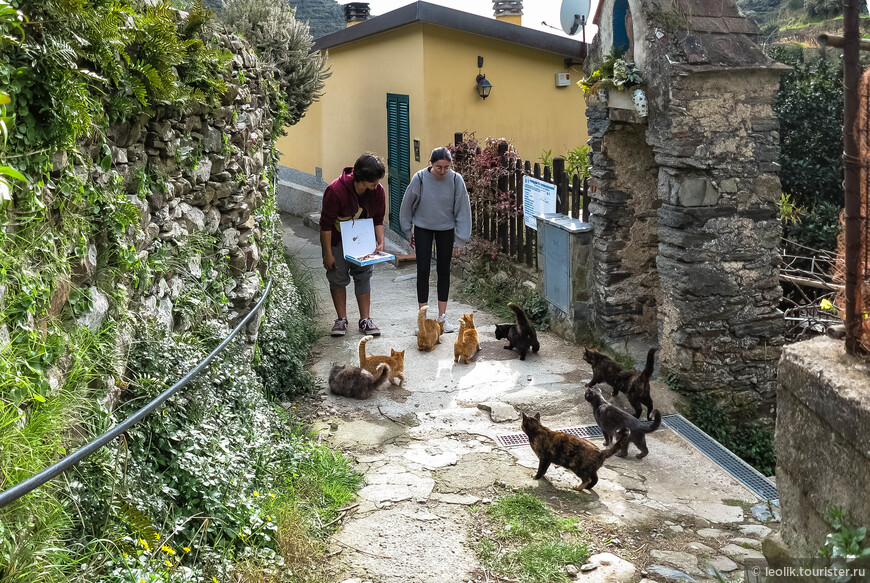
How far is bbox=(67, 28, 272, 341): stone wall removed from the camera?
4.12 metres

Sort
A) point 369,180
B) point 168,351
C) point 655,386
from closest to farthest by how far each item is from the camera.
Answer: point 168,351
point 655,386
point 369,180

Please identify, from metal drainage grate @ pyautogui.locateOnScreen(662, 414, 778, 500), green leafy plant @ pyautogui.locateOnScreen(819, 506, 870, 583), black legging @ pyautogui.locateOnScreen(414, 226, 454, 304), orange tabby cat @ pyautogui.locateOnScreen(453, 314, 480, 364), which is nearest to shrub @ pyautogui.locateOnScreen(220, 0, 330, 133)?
black legging @ pyautogui.locateOnScreen(414, 226, 454, 304)

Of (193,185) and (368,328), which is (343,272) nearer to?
(368,328)

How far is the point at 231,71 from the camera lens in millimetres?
5930

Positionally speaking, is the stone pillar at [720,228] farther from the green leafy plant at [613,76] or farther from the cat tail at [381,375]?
the cat tail at [381,375]

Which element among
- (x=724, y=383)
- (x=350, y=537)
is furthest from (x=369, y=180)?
(x=350, y=537)

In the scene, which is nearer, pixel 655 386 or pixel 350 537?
pixel 350 537

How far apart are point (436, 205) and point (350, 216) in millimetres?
869

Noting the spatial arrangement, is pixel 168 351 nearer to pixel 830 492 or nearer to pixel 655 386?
pixel 830 492

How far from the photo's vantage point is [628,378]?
6.45m

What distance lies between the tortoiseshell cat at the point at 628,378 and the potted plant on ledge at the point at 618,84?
2.10 meters

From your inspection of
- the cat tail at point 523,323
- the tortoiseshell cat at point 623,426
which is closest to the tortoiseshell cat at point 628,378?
the tortoiseshell cat at point 623,426

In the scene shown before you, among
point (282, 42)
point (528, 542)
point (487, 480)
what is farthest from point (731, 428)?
point (282, 42)

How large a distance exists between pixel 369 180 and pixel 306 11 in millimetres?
31524
